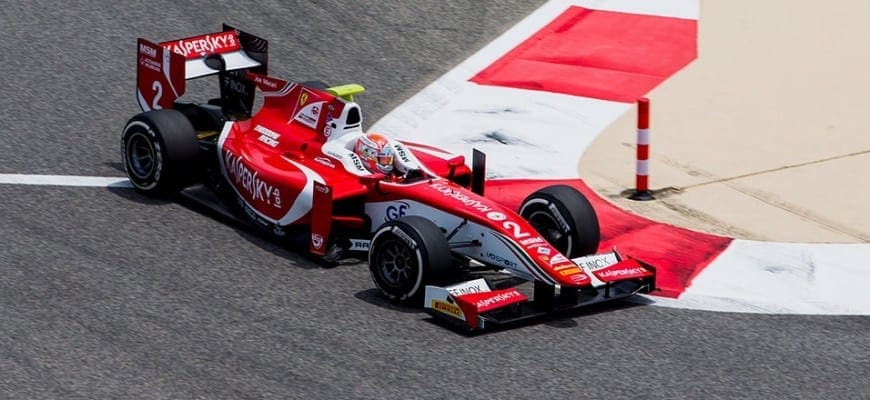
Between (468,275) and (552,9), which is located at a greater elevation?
(552,9)

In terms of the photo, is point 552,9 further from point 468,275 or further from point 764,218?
point 468,275

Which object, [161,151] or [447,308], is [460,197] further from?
[161,151]

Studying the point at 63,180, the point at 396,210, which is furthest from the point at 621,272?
the point at 63,180

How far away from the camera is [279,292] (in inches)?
376

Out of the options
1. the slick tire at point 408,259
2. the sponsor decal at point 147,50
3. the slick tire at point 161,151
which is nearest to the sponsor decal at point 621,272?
the slick tire at point 408,259

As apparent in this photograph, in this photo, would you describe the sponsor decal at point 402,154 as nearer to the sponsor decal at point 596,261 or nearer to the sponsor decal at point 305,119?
the sponsor decal at point 305,119

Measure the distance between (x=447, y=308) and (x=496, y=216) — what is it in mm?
861

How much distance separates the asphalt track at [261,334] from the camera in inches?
324

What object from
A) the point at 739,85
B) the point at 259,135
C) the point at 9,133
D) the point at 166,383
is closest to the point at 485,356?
the point at 166,383

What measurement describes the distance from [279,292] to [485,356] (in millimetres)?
1713

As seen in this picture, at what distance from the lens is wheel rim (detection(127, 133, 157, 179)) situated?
439 inches

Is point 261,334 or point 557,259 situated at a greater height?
point 557,259

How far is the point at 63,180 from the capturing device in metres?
11.6

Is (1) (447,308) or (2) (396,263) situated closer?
(1) (447,308)
